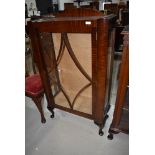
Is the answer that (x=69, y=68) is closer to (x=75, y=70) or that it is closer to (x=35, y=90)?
(x=75, y=70)

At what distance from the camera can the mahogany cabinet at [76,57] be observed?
1102 millimetres

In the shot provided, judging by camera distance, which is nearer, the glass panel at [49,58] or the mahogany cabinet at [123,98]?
the mahogany cabinet at [123,98]

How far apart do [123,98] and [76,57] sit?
1.48ft

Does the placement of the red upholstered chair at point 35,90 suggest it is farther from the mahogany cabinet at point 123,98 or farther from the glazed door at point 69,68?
the mahogany cabinet at point 123,98

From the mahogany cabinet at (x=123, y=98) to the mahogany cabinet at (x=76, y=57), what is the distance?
114 millimetres

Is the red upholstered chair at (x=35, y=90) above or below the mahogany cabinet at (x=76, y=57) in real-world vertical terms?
below

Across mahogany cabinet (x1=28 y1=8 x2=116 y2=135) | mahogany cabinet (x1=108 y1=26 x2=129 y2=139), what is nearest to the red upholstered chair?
mahogany cabinet (x1=28 y1=8 x2=116 y2=135)

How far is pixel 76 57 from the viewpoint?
127cm

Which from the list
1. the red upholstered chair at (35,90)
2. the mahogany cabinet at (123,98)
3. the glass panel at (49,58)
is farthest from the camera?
the red upholstered chair at (35,90)

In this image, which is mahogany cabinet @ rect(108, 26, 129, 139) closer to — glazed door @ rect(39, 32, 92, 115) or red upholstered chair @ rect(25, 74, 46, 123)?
glazed door @ rect(39, 32, 92, 115)

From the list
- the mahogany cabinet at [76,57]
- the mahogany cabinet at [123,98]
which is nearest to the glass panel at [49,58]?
the mahogany cabinet at [76,57]
